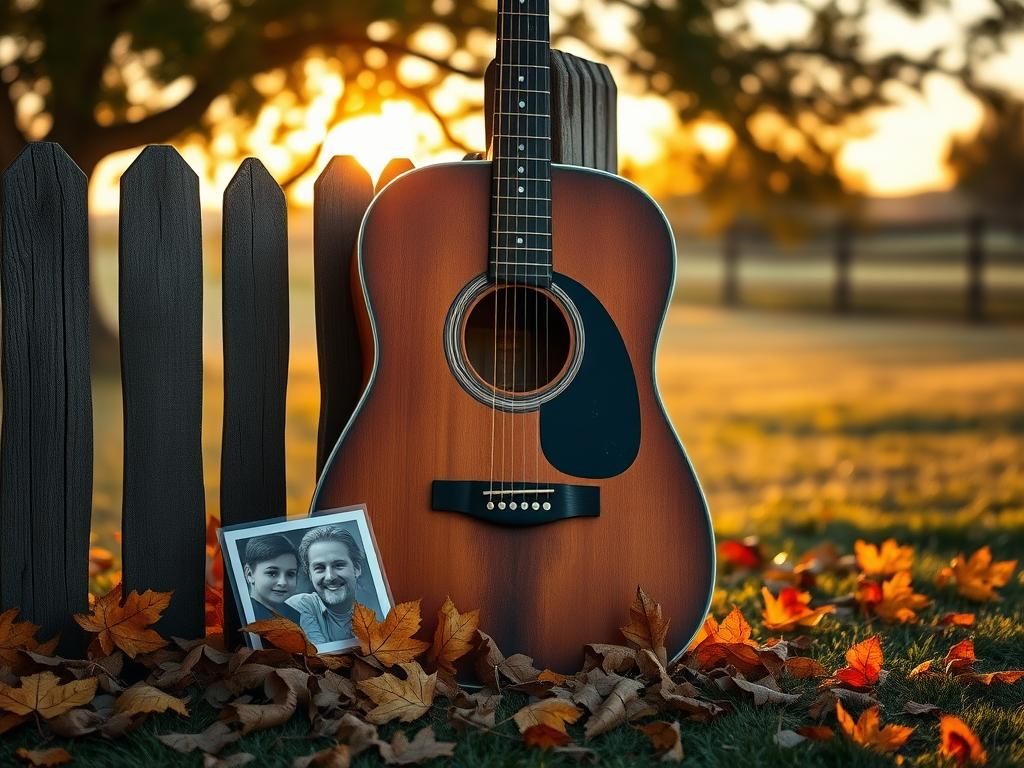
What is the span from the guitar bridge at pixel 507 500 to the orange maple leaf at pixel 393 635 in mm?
252

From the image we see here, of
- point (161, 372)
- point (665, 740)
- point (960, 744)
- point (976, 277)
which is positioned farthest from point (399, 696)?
point (976, 277)

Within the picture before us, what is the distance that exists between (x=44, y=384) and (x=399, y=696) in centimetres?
119

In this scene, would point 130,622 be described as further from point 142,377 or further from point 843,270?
point 843,270

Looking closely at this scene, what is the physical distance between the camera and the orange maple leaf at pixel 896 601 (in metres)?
3.26

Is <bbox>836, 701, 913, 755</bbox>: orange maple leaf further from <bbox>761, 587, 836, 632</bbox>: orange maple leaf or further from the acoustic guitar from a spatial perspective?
<bbox>761, 587, 836, 632</bbox>: orange maple leaf

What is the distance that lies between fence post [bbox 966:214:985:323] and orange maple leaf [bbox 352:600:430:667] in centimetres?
1478

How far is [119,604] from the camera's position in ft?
8.94

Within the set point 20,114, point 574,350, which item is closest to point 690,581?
point 574,350

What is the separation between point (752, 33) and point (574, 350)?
22.4 ft

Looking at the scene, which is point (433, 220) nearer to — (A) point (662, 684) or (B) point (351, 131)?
(A) point (662, 684)

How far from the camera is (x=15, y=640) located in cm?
258

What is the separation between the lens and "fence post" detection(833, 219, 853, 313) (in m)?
17.0

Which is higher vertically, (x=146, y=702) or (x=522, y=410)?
(x=522, y=410)

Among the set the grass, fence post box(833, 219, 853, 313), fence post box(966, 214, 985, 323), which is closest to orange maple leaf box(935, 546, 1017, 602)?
the grass
